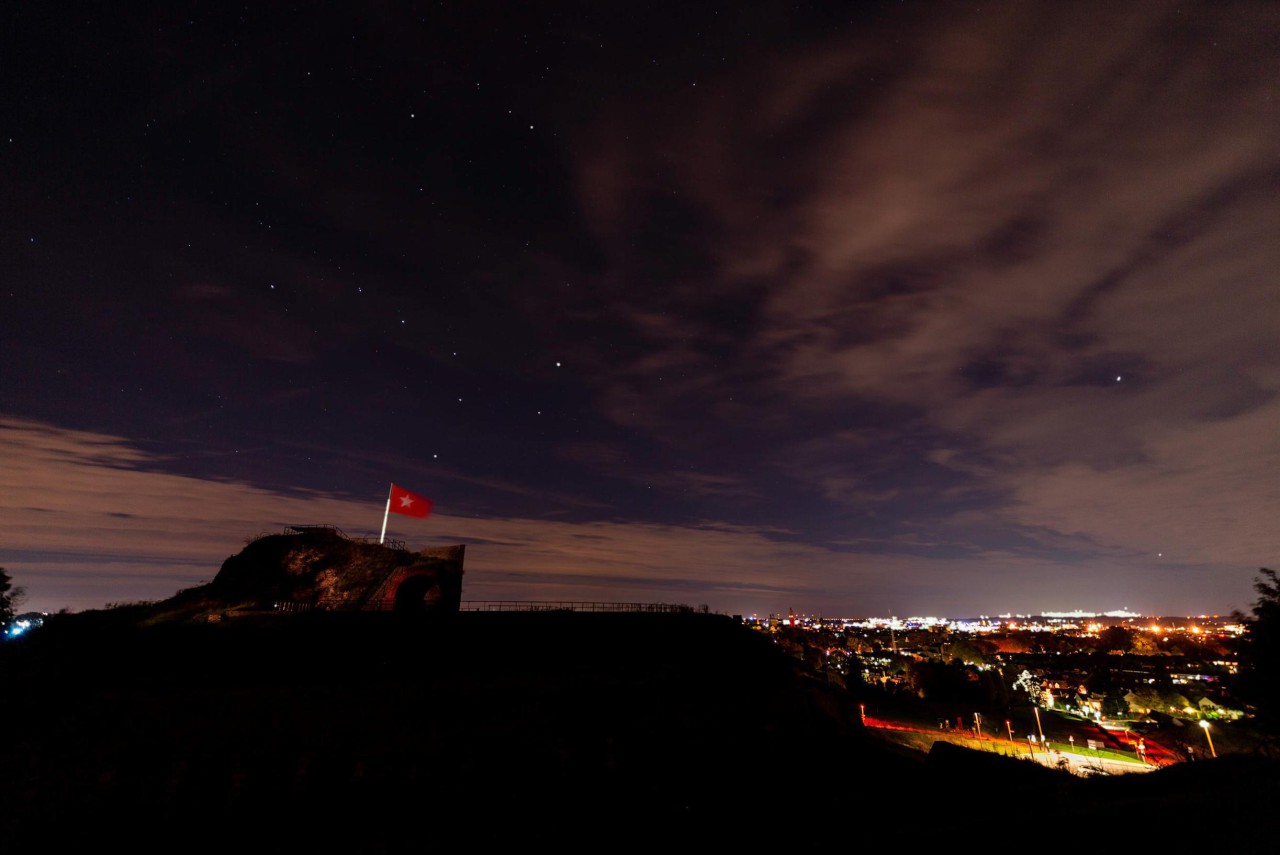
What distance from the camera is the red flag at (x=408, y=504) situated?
36.8m

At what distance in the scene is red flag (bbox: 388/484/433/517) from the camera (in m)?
36.8

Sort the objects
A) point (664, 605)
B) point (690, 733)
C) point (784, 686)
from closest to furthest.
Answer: point (690, 733) < point (784, 686) < point (664, 605)

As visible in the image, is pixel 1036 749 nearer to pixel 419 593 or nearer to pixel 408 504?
pixel 419 593

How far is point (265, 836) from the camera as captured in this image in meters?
15.2

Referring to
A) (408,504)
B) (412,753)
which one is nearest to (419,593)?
(408,504)

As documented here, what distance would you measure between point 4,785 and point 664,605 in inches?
1102

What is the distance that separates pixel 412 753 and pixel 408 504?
22.3m

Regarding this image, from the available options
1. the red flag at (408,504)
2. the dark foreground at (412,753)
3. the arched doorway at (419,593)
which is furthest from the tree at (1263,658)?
the red flag at (408,504)

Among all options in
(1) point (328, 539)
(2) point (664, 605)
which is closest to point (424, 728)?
(2) point (664, 605)

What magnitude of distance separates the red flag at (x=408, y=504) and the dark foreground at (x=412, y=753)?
45.4ft

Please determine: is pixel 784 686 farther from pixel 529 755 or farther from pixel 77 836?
pixel 77 836

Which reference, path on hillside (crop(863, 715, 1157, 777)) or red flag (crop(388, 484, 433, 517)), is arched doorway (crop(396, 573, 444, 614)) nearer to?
red flag (crop(388, 484, 433, 517))

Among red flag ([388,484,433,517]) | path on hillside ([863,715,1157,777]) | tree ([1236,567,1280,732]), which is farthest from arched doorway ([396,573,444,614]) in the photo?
tree ([1236,567,1280,732])

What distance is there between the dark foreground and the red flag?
13.9m
